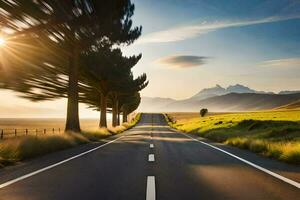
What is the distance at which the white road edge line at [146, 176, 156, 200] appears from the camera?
7.18 m

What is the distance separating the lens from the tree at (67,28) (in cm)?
1955

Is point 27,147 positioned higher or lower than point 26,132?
lower

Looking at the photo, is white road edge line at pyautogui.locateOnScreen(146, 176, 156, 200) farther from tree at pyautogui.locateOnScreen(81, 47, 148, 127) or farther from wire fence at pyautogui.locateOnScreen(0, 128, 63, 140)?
tree at pyautogui.locateOnScreen(81, 47, 148, 127)

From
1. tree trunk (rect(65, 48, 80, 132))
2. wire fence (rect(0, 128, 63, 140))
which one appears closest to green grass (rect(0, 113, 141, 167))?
wire fence (rect(0, 128, 63, 140))

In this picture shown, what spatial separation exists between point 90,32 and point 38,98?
7.74m

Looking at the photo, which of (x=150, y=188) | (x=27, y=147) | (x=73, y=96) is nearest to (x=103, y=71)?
(x=73, y=96)

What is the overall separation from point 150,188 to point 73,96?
2141cm

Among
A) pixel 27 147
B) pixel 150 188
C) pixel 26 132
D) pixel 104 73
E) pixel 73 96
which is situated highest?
pixel 104 73

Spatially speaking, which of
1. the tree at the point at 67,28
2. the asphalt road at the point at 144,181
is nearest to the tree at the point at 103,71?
the tree at the point at 67,28

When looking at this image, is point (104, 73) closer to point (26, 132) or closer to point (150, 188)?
point (26, 132)

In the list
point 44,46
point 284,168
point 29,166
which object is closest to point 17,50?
point 44,46

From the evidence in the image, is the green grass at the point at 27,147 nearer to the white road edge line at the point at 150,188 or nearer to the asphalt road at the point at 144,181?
the asphalt road at the point at 144,181

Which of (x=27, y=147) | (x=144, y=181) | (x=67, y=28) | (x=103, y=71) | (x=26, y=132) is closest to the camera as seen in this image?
(x=144, y=181)

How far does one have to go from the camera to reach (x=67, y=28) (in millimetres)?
27078
